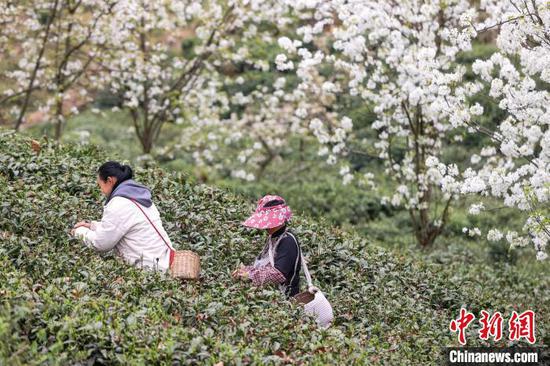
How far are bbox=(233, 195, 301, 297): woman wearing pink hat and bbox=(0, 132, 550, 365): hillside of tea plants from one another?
0.43 feet

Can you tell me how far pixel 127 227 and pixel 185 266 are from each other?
0.61m

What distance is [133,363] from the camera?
16.2 ft

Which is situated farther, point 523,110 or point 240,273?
point 523,110

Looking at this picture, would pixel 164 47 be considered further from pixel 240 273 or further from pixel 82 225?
pixel 240 273

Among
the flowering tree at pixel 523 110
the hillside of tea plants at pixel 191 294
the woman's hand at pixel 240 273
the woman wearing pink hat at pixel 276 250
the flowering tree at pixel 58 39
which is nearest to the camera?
the hillside of tea plants at pixel 191 294

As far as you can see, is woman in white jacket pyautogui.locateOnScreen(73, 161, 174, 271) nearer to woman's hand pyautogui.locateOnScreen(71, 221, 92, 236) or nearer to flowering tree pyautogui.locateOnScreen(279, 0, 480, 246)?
woman's hand pyautogui.locateOnScreen(71, 221, 92, 236)

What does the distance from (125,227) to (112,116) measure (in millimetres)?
22183

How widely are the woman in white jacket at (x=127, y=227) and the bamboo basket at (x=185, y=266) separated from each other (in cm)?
13

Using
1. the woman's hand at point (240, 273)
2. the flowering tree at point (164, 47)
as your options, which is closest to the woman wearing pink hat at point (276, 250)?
the woman's hand at point (240, 273)

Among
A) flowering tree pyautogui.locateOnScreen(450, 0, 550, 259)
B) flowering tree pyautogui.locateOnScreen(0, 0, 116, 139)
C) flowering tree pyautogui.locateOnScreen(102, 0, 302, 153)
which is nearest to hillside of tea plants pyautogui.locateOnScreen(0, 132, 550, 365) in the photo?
flowering tree pyautogui.locateOnScreen(450, 0, 550, 259)

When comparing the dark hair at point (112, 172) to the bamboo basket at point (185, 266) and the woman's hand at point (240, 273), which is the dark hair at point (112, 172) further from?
the woman's hand at point (240, 273)

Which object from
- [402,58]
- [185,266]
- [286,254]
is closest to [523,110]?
[402,58]

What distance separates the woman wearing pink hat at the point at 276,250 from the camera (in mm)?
6812

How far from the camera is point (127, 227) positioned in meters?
6.72
